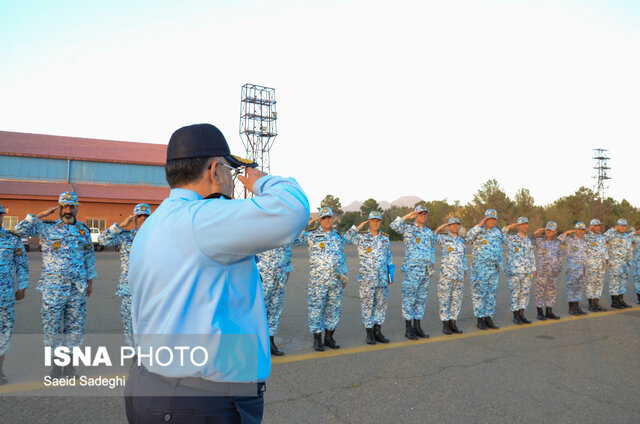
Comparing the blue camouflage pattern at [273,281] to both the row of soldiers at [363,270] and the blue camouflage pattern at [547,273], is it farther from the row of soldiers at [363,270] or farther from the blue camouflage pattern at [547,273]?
the blue camouflage pattern at [547,273]

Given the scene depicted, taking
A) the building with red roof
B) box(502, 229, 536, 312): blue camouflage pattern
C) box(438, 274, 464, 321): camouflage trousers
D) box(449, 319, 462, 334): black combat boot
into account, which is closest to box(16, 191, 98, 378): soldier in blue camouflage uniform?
box(438, 274, 464, 321): camouflage trousers

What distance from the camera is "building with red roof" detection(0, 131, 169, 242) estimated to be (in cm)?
2680

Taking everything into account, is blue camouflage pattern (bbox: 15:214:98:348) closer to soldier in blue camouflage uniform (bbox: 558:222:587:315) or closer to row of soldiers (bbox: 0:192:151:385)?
row of soldiers (bbox: 0:192:151:385)

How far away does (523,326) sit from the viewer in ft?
26.5

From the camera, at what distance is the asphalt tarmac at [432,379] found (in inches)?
157

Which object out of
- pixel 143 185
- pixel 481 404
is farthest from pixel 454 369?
pixel 143 185

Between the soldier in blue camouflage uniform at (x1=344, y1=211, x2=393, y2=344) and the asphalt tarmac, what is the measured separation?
0.32m

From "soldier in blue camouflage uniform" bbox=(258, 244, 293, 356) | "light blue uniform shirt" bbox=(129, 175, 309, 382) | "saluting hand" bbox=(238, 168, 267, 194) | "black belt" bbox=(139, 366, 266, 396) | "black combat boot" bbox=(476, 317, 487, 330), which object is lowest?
"black combat boot" bbox=(476, 317, 487, 330)

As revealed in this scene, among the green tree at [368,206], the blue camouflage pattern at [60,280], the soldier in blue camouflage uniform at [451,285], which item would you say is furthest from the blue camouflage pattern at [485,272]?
the green tree at [368,206]

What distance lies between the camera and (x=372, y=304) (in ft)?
22.0

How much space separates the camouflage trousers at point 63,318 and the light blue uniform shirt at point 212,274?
436cm

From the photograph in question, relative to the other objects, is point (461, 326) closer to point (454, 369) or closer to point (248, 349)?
point (454, 369)

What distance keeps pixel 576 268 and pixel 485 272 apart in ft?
11.4

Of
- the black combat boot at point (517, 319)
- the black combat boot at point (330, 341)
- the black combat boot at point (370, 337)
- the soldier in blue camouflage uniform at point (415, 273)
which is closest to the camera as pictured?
the black combat boot at point (330, 341)
